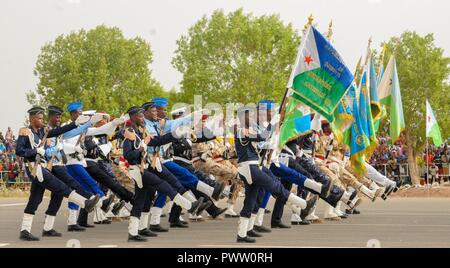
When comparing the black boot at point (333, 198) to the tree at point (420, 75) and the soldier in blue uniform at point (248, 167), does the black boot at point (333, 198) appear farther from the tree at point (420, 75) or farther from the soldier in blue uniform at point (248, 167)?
the tree at point (420, 75)

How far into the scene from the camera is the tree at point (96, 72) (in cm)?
5553

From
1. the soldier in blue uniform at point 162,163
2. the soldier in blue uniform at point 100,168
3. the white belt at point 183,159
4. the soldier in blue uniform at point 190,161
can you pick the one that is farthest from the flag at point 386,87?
the soldier in blue uniform at point 100,168

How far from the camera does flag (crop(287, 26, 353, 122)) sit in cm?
1474

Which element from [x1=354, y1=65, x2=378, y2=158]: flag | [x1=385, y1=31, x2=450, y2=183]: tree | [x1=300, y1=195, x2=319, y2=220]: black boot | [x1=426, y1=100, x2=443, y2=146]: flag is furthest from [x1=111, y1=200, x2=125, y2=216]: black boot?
[x1=385, y1=31, x2=450, y2=183]: tree

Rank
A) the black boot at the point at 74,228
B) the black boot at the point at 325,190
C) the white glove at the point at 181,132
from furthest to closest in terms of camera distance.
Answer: the black boot at the point at 325,190, the black boot at the point at 74,228, the white glove at the point at 181,132

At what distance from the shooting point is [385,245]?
39.7 ft

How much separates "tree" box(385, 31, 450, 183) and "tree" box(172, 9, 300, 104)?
9.29 metres

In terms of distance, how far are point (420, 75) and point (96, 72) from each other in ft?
66.8

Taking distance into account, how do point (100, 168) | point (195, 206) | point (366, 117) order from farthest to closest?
1. point (366, 117)
2. point (100, 168)
3. point (195, 206)

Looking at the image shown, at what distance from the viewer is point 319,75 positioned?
1493 cm

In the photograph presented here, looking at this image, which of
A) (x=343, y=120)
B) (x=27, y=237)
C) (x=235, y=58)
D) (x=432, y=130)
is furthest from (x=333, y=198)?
(x=235, y=58)

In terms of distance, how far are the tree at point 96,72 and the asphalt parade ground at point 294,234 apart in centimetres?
3712

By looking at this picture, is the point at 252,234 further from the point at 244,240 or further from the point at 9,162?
the point at 9,162

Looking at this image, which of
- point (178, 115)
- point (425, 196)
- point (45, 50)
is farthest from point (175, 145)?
point (45, 50)
